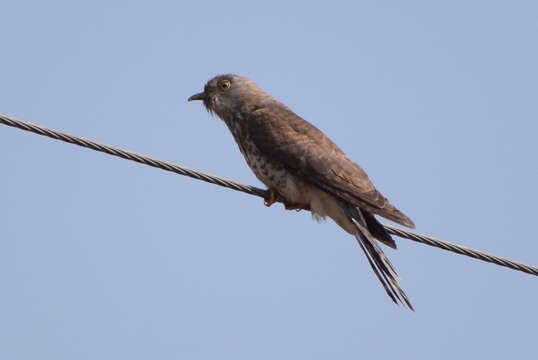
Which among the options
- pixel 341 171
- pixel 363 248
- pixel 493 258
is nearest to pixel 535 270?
pixel 493 258

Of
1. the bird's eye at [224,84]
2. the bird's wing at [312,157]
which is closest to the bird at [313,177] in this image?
the bird's wing at [312,157]

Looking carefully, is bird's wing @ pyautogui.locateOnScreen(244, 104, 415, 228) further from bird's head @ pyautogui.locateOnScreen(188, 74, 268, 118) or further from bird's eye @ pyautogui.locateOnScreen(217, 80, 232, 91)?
bird's eye @ pyautogui.locateOnScreen(217, 80, 232, 91)

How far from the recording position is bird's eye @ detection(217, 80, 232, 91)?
7.24 m

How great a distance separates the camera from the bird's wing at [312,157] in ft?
18.7

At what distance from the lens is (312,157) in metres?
6.05

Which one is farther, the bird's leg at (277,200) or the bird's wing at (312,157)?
the bird's leg at (277,200)

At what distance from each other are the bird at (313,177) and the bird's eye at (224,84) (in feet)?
1.60

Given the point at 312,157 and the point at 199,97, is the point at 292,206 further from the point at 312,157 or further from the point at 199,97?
the point at 199,97

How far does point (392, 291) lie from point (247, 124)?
1.97m

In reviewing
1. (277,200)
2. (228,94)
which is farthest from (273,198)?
(228,94)

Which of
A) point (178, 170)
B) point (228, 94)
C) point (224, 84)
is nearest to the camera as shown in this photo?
point (178, 170)

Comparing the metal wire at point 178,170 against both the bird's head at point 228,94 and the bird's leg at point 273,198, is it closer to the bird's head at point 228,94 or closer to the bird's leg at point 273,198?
the bird's leg at point 273,198

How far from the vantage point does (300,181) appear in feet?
19.6

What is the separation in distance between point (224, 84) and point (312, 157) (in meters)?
1.58
